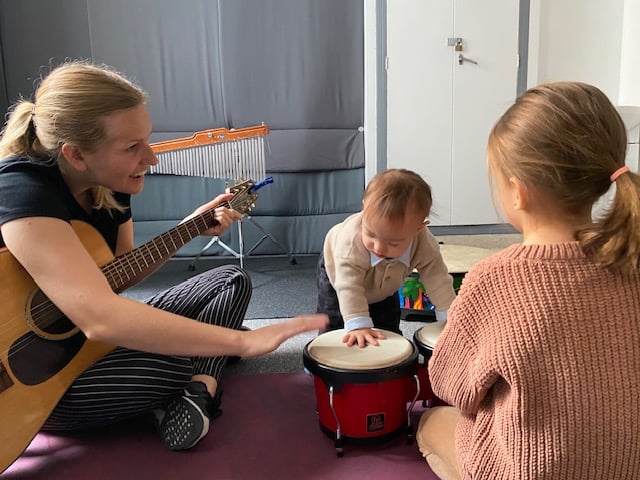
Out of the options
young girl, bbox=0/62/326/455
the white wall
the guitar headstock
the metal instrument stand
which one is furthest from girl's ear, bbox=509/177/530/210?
the white wall

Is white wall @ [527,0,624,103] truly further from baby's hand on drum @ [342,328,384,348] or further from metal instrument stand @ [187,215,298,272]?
baby's hand on drum @ [342,328,384,348]

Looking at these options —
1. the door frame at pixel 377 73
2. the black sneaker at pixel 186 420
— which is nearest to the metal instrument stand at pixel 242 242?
the door frame at pixel 377 73

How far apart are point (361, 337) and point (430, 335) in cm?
16

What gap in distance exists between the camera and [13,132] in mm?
1231

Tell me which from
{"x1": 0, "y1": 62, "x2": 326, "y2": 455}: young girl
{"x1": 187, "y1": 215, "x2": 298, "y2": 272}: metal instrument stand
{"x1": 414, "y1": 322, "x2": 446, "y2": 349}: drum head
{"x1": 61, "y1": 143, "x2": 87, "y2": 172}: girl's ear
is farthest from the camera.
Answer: {"x1": 187, "y1": 215, "x2": 298, "y2": 272}: metal instrument stand

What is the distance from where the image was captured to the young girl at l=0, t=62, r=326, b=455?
1.08 meters

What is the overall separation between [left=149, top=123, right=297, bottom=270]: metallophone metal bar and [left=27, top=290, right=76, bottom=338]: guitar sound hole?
156cm

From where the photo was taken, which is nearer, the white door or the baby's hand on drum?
the baby's hand on drum

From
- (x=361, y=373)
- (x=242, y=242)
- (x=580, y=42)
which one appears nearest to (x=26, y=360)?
(x=361, y=373)

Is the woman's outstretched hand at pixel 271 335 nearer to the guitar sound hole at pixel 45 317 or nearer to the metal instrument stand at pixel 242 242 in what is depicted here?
the guitar sound hole at pixel 45 317

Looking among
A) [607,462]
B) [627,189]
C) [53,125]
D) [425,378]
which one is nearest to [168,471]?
[425,378]

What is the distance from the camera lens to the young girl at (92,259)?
3.54 feet

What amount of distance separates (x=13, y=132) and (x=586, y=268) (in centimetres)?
112

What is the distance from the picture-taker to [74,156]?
121cm
